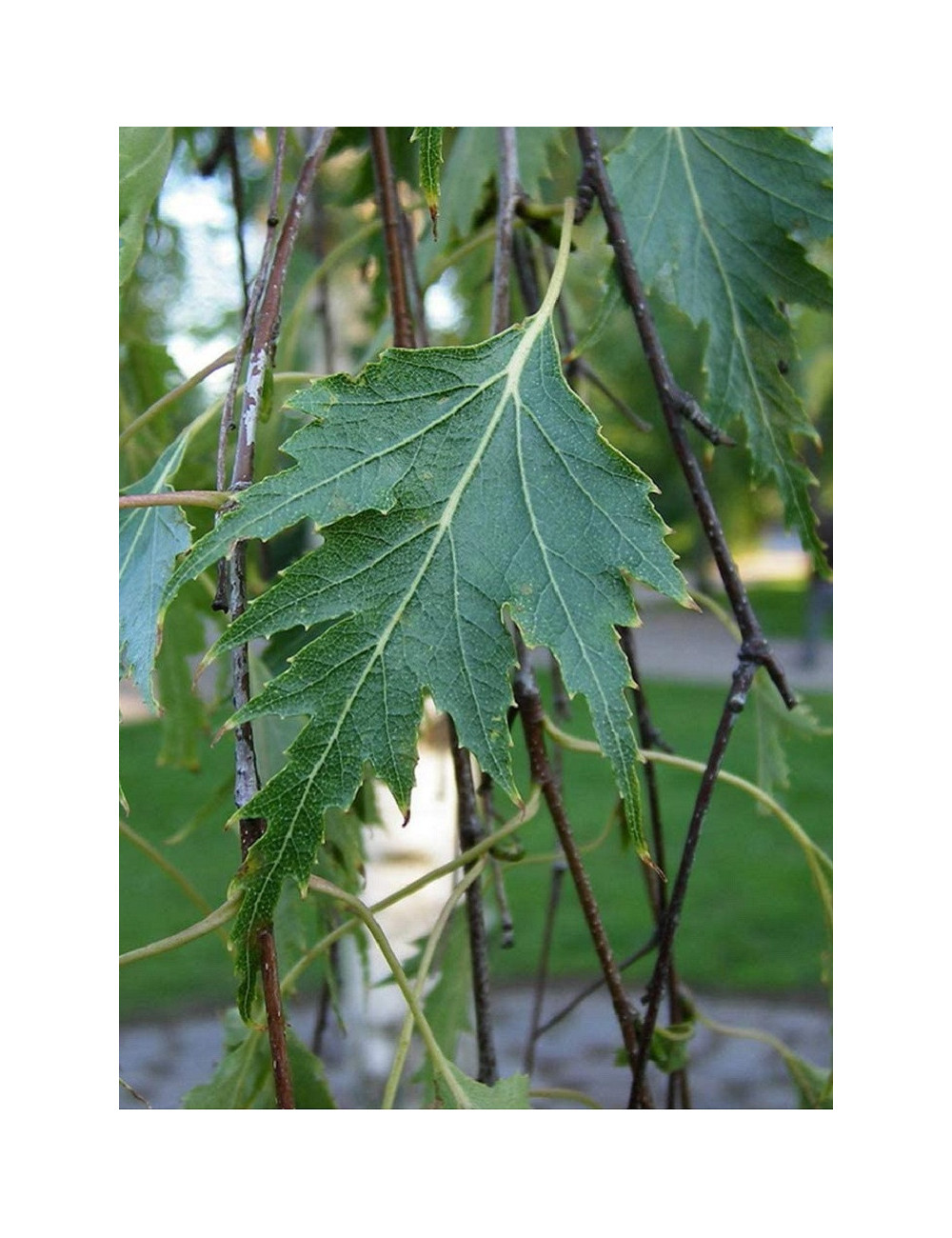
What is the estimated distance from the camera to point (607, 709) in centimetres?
39

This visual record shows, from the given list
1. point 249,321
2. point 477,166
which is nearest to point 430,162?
point 249,321

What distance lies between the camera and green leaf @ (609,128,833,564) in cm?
57

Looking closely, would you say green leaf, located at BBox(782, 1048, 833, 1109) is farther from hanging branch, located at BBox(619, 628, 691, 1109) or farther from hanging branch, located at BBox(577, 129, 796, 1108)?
hanging branch, located at BBox(577, 129, 796, 1108)

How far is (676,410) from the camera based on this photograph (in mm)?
523

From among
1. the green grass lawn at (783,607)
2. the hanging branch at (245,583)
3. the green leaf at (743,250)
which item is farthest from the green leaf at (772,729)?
the green grass lawn at (783,607)

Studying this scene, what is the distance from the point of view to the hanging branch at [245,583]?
0.39m

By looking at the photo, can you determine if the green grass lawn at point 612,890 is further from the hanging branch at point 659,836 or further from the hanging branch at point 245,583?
the hanging branch at point 245,583

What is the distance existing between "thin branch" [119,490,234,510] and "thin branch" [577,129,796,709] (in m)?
0.19

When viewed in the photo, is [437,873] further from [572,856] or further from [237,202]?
[237,202]

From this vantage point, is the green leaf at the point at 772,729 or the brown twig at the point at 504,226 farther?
the green leaf at the point at 772,729

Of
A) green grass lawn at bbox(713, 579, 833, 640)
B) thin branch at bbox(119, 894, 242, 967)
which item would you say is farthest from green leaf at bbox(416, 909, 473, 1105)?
green grass lawn at bbox(713, 579, 833, 640)

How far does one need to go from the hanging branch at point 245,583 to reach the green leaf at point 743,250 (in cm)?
18
